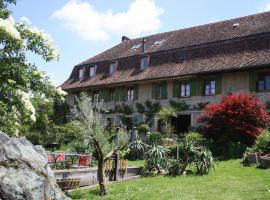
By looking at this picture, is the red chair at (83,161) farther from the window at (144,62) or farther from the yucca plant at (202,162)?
the window at (144,62)

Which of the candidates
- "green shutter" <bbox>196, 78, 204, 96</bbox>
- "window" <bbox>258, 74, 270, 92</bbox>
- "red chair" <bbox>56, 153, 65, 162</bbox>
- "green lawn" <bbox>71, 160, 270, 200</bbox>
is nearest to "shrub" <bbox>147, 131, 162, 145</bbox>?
"green shutter" <bbox>196, 78, 204, 96</bbox>

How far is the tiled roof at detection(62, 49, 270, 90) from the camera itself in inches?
1049

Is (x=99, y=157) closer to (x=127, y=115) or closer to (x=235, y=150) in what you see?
(x=235, y=150)

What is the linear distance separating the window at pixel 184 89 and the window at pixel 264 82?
520 cm

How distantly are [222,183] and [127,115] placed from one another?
2068cm

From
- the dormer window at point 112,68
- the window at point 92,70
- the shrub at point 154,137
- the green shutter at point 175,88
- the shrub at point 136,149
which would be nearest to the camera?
the shrub at point 136,149

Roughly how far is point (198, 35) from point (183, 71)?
458 cm

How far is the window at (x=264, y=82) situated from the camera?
26.4 m

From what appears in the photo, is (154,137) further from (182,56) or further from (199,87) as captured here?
(182,56)

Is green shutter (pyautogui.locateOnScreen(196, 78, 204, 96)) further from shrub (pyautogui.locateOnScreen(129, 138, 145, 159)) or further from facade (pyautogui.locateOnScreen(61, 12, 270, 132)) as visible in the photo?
shrub (pyautogui.locateOnScreen(129, 138, 145, 159))

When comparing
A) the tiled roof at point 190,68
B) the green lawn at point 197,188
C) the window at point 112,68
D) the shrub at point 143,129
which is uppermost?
Result: the window at point 112,68

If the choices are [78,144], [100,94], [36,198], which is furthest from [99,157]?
[100,94]

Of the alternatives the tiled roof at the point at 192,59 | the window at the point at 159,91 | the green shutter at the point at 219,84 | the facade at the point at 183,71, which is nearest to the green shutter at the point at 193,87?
the facade at the point at 183,71

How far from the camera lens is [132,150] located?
2216 centimetres
